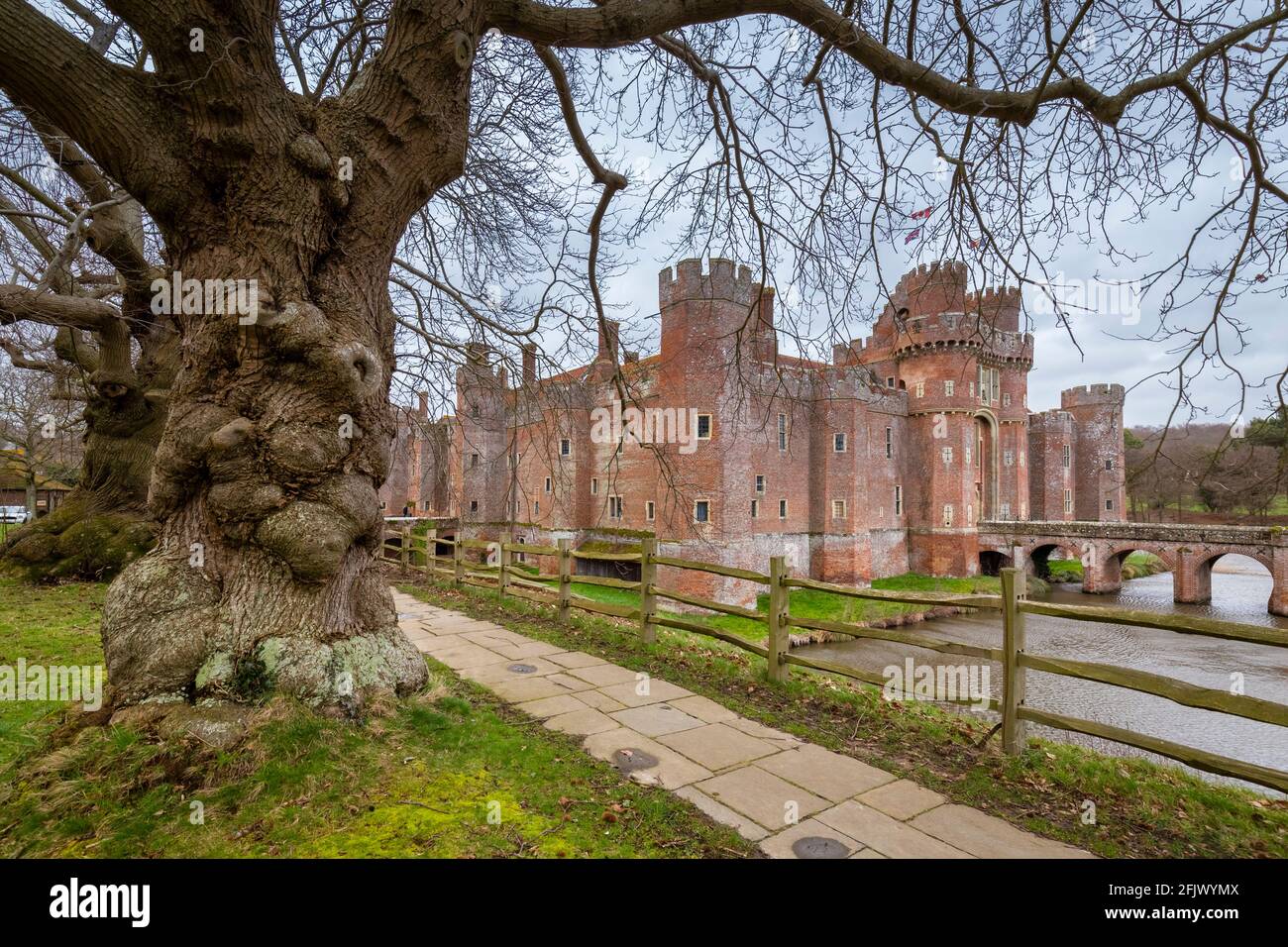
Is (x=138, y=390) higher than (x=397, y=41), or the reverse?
(x=397, y=41)

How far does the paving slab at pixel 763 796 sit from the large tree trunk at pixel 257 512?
2.48 m

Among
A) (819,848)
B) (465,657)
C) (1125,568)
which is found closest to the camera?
(819,848)

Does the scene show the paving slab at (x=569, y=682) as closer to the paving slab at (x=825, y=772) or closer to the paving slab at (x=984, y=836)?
the paving slab at (x=825, y=772)

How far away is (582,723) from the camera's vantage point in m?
4.77

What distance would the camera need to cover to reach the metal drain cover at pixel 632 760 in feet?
13.0

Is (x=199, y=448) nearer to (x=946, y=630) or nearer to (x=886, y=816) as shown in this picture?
(x=886, y=816)

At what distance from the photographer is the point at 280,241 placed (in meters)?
4.02

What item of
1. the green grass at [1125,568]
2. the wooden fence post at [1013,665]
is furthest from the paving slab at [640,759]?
the green grass at [1125,568]

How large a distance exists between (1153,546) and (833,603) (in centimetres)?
1947

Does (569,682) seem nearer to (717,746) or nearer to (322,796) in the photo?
(717,746)

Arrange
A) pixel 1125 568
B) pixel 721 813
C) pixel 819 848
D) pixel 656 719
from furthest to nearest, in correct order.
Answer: pixel 1125 568 < pixel 656 719 < pixel 721 813 < pixel 819 848

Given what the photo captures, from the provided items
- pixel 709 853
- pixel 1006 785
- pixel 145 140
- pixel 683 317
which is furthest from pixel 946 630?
pixel 145 140

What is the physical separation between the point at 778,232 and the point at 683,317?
749 inches

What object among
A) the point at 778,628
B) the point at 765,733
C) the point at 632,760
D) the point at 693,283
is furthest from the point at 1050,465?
the point at 632,760
